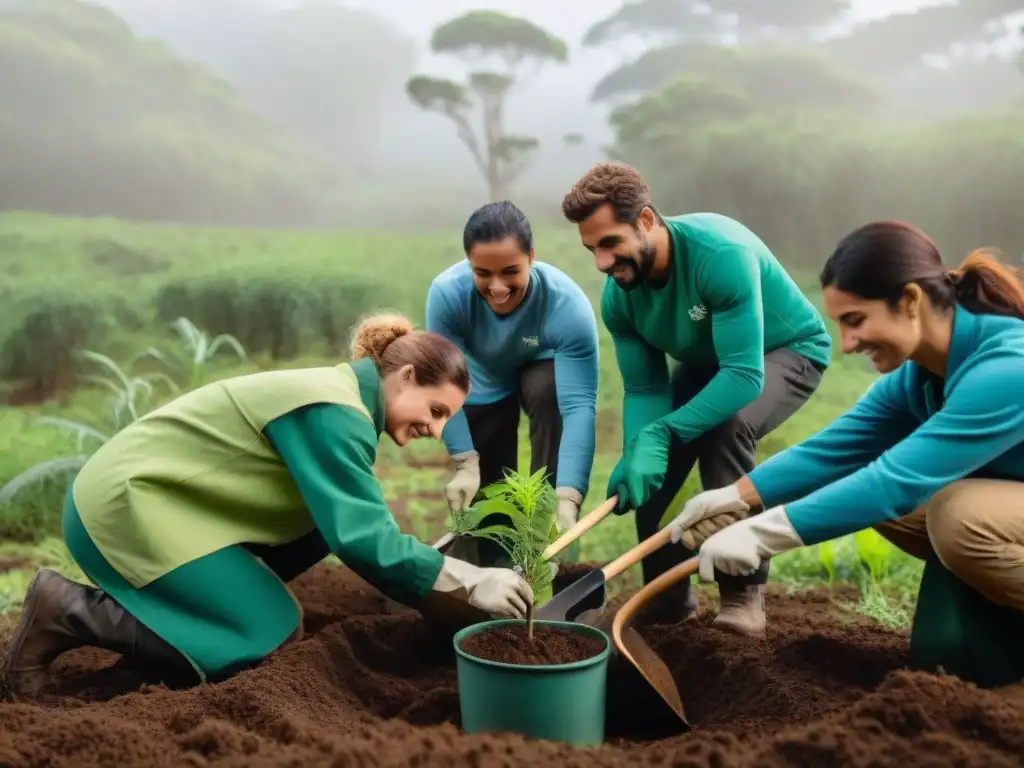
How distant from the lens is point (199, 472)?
198 centimetres

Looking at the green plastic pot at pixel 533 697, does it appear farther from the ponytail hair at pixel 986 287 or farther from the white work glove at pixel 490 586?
the ponytail hair at pixel 986 287

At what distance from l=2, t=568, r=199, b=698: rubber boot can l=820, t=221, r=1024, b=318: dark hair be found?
5.13 ft

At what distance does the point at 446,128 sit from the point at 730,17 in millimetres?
2538

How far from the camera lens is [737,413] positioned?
2312mm

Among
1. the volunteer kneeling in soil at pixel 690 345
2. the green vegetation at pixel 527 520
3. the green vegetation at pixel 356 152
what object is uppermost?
the green vegetation at pixel 356 152

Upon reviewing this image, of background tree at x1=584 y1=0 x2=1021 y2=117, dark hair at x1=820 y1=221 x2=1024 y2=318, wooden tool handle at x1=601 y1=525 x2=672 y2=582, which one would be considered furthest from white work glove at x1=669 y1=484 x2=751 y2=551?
background tree at x1=584 y1=0 x2=1021 y2=117

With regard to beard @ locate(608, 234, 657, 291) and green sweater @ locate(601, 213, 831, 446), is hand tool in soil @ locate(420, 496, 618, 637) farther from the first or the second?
beard @ locate(608, 234, 657, 291)

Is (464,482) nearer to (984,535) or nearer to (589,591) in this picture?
(589,591)

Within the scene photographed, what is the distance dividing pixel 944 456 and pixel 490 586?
2.87ft

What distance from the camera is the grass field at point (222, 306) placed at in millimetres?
5039

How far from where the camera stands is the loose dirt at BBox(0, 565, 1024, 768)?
1.40 meters

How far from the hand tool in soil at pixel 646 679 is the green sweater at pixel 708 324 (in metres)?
0.46

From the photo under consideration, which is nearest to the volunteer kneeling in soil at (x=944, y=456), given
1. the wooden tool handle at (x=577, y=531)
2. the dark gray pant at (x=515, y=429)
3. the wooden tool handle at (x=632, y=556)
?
the wooden tool handle at (x=632, y=556)

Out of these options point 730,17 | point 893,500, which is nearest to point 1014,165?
point 730,17
